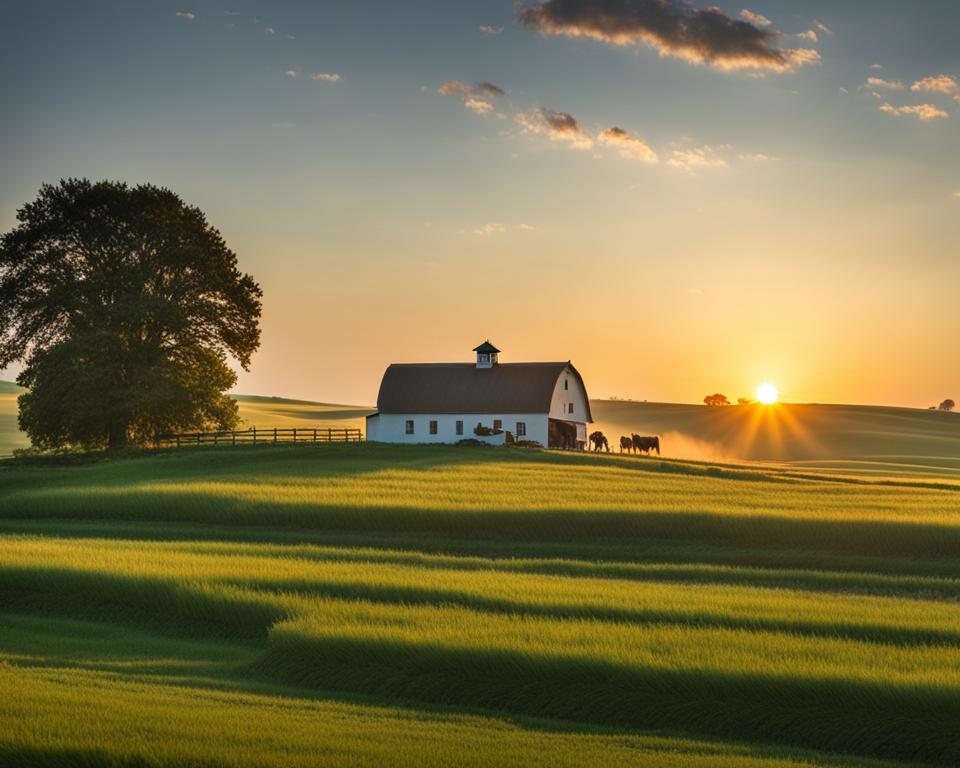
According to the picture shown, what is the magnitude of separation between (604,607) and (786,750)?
791 cm

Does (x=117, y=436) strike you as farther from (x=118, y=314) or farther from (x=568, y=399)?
(x=568, y=399)

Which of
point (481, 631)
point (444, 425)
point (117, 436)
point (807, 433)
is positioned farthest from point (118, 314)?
point (807, 433)

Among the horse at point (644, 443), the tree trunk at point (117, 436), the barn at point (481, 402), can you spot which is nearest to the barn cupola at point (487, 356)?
the barn at point (481, 402)

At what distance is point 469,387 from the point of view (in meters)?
82.4

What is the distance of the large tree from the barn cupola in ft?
67.3

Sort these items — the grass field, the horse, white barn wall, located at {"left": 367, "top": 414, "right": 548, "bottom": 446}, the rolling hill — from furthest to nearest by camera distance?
1. the rolling hill
2. the horse
3. white barn wall, located at {"left": 367, "top": 414, "right": 548, "bottom": 446}
4. the grass field

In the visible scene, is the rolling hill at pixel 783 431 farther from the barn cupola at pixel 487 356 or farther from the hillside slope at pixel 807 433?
the barn cupola at pixel 487 356

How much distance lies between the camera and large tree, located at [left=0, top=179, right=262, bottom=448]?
6494cm

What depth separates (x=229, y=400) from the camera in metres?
69.2

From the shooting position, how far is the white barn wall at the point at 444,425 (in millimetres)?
79688

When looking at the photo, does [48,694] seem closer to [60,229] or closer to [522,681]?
[522,681]

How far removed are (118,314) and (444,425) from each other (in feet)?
84.8

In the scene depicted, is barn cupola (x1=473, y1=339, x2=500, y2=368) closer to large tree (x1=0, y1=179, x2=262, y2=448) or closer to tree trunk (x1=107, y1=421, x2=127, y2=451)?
large tree (x1=0, y1=179, x2=262, y2=448)

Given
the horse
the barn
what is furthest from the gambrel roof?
the horse
